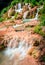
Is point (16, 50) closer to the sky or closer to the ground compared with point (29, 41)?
closer to the ground

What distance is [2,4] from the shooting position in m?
28.0

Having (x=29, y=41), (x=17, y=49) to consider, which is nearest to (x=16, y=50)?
(x=17, y=49)

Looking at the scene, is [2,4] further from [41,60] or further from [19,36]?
[41,60]

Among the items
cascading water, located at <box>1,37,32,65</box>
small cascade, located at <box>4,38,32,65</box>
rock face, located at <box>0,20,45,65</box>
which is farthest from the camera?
small cascade, located at <box>4,38,32,65</box>

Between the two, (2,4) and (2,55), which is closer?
(2,55)

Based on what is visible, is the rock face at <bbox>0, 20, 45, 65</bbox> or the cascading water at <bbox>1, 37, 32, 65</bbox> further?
the cascading water at <bbox>1, 37, 32, 65</bbox>

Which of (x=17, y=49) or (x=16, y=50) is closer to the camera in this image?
(x=16, y=50)

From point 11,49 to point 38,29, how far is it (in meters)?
2.20

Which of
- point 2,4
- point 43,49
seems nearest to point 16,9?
point 2,4

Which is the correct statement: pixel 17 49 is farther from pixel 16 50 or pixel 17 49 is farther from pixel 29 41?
pixel 29 41

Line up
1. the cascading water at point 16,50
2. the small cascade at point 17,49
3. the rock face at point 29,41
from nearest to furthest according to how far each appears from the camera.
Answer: the rock face at point 29,41 → the cascading water at point 16,50 → the small cascade at point 17,49

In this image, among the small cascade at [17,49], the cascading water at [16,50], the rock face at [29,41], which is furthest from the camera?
the small cascade at [17,49]

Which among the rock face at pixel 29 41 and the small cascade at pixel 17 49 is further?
the small cascade at pixel 17 49

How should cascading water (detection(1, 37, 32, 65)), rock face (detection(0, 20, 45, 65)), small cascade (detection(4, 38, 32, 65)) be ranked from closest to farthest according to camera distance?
rock face (detection(0, 20, 45, 65)) → cascading water (detection(1, 37, 32, 65)) → small cascade (detection(4, 38, 32, 65))
